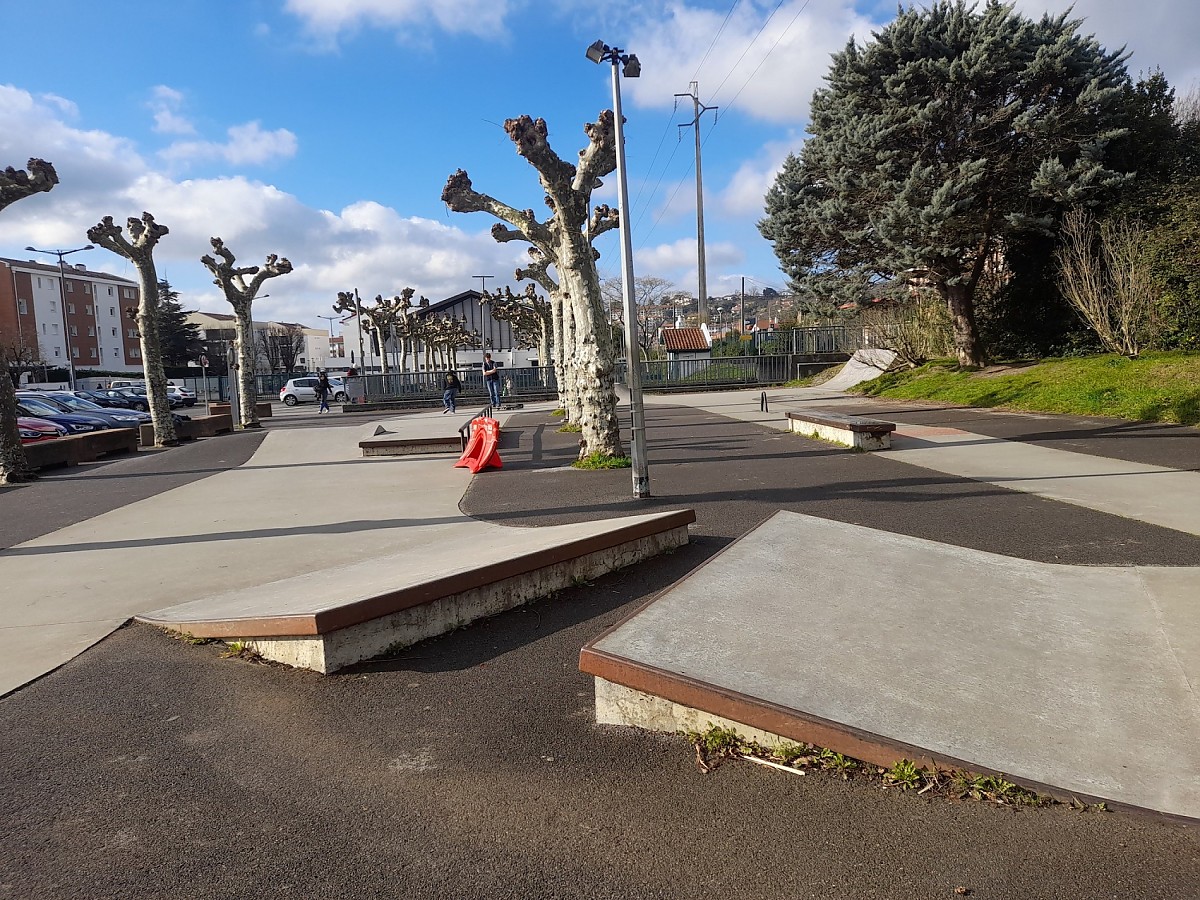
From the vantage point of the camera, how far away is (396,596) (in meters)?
4.69

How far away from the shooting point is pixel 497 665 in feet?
14.9

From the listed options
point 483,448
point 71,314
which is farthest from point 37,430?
point 71,314

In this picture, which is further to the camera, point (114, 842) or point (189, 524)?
point (189, 524)

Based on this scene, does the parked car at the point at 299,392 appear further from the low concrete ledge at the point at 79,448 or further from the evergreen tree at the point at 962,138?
the evergreen tree at the point at 962,138

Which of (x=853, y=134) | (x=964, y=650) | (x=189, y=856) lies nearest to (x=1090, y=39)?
(x=853, y=134)

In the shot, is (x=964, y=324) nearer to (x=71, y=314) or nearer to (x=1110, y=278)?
(x=1110, y=278)

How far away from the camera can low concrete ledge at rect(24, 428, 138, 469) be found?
15.8 m

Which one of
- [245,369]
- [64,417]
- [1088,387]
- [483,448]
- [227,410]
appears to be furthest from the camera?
[227,410]

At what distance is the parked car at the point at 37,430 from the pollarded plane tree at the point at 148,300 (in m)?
2.89

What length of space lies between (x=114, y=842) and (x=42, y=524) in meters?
8.62

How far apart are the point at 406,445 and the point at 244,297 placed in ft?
56.7

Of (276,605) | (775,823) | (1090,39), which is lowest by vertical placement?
(775,823)

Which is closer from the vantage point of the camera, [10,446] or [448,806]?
[448,806]

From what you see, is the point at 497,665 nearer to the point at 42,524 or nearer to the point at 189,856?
the point at 189,856
